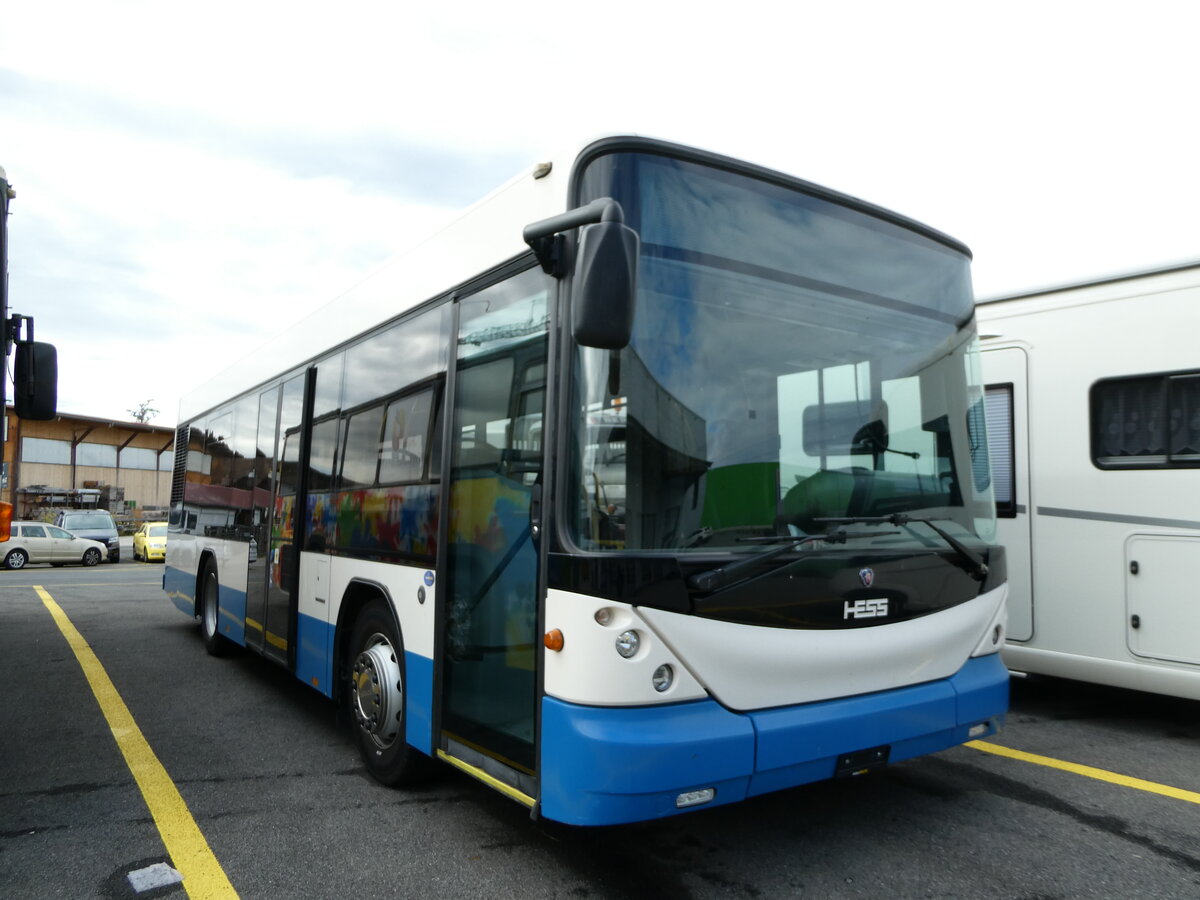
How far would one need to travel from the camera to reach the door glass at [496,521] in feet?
11.5

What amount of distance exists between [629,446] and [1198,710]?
5.57 m

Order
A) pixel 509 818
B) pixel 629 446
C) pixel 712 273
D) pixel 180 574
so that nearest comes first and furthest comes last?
pixel 629 446 → pixel 712 273 → pixel 509 818 → pixel 180 574

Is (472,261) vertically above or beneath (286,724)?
above

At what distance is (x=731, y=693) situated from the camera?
10.5 feet

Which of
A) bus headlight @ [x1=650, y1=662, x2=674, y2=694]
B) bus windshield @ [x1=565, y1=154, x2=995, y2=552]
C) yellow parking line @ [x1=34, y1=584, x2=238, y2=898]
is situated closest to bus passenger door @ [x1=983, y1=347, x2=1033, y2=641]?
bus windshield @ [x1=565, y1=154, x2=995, y2=552]

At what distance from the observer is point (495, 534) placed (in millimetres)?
3770

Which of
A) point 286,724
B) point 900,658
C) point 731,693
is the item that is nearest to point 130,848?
point 286,724

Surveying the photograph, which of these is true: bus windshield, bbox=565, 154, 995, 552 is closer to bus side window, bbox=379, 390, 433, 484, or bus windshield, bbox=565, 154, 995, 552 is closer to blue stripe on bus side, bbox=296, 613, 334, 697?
bus side window, bbox=379, 390, 433, 484

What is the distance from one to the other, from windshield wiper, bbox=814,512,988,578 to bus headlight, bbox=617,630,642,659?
0.93 m

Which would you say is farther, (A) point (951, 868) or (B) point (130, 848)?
(B) point (130, 848)

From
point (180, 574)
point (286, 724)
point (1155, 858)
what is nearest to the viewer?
point (1155, 858)

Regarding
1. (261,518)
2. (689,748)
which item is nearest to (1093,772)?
(689,748)

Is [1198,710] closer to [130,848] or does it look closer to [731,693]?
[731,693]

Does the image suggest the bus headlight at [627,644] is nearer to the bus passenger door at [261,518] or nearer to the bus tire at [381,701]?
the bus tire at [381,701]
